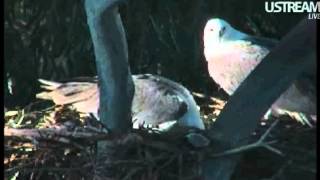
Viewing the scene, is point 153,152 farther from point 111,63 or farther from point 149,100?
point 149,100

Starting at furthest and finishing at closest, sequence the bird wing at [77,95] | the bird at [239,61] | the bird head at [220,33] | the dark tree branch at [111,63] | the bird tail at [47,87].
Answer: the bird tail at [47,87]
the bird wing at [77,95]
the bird head at [220,33]
the bird at [239,61]
the dark tree branch at [111,63]

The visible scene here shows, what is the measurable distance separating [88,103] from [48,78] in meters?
0.47

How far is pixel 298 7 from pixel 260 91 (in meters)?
0.18

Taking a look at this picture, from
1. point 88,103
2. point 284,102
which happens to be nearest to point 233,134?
point 284,102

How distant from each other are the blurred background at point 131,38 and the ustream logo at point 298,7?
386 mm

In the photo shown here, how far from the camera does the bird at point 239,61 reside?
1.84m

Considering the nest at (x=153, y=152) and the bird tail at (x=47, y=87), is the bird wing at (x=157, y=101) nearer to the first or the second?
the bird tail at (x=47, y=87)

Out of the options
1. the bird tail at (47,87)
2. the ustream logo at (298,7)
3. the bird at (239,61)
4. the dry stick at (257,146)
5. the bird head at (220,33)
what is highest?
the ustream logo at (298,7)

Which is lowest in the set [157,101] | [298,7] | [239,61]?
[157,101]

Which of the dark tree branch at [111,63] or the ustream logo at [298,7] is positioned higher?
the ustream logo at [298,7]

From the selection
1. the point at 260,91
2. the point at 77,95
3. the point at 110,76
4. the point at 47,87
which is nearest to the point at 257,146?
the point at 260,91

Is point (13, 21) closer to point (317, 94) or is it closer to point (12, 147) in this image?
point (12, 147)

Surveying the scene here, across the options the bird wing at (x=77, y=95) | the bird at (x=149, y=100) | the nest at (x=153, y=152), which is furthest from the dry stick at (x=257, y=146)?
the bird wing at (x=77, y=95)

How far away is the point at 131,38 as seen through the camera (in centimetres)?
240
